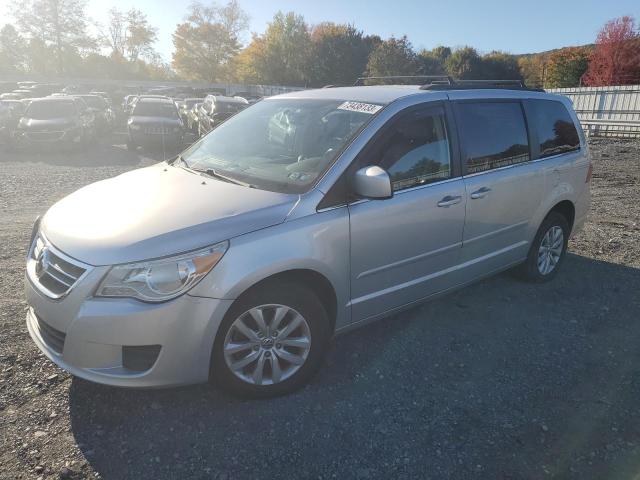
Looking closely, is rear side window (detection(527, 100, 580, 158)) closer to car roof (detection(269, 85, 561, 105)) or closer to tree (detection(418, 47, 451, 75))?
car roof (detection(269, 85, 561, 105))

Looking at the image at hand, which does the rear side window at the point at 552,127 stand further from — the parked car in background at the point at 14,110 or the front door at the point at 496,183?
the parked car in background at the point at 14,110

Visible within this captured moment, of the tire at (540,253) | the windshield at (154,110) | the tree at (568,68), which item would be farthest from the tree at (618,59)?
the tire at (540,253)

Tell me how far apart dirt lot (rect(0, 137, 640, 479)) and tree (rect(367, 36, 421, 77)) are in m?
41.8

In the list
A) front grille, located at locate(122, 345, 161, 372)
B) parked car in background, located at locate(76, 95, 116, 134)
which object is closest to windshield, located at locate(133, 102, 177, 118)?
parked car in background, located at locate(76, 95, 116, 134)

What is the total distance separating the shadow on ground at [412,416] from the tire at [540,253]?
0.94 m

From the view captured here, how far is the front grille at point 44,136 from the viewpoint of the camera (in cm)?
1502

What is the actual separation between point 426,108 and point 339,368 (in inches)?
77.5

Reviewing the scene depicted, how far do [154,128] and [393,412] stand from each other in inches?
585

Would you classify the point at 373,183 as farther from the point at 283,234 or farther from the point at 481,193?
the point at 481,193

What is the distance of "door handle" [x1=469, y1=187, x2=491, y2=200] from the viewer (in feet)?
12.8

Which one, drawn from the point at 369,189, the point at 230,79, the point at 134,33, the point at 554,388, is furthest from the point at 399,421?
the point at 134,33

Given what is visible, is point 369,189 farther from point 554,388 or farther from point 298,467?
point 554,388

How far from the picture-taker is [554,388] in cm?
332

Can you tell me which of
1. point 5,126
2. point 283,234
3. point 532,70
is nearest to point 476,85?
point 283,234
